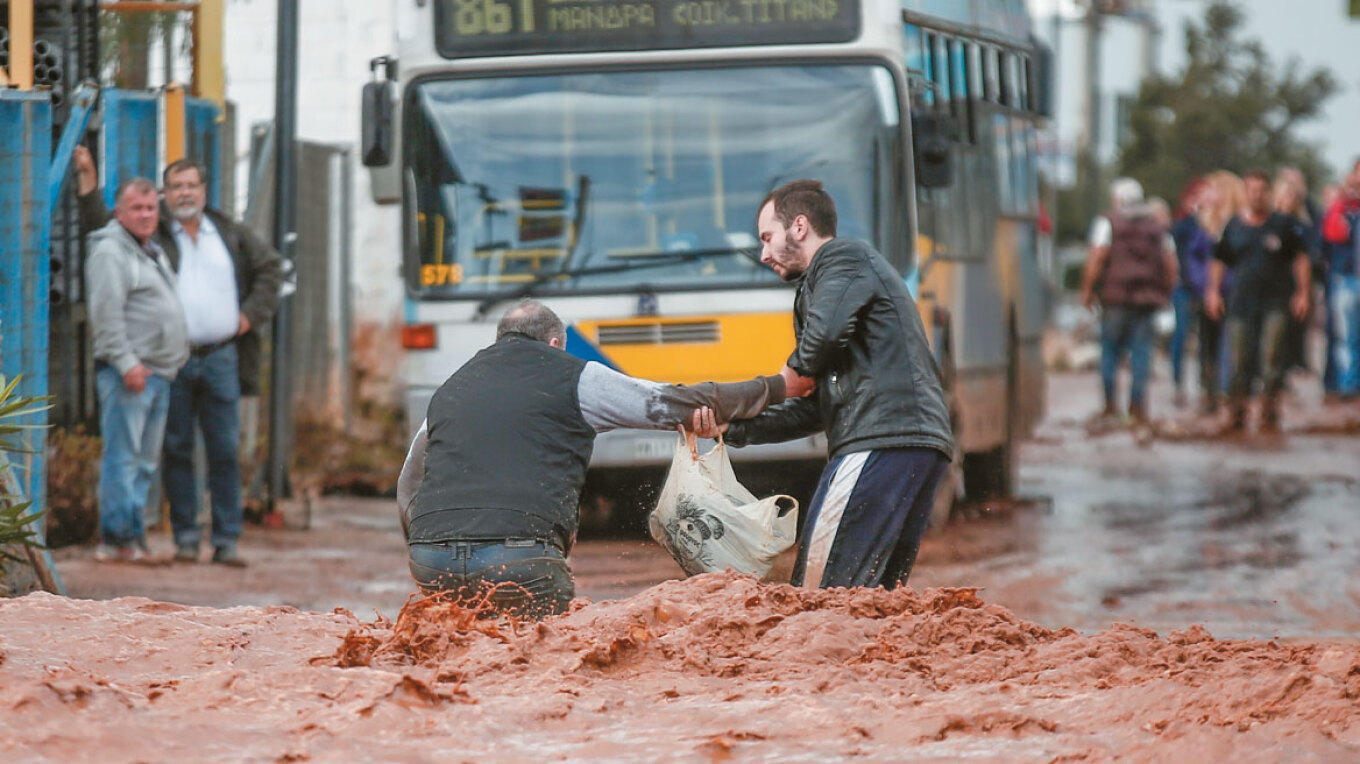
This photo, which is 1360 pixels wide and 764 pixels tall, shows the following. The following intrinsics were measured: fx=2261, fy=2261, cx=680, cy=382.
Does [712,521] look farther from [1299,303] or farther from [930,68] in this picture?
[1299,303]

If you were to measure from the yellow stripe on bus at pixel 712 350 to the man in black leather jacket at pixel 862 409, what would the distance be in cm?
468

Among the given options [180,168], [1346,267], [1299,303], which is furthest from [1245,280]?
[180,168]

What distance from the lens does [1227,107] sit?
43.1 meters

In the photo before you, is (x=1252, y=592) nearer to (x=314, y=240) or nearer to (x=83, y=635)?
(x=83, y=635)

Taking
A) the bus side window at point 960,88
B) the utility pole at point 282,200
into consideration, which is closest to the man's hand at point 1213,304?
the bus side window at point 960,88

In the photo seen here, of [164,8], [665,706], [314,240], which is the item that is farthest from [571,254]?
[665,706]

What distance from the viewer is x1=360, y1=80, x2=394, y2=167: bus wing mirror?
39.8ft

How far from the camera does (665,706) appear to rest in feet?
18.3

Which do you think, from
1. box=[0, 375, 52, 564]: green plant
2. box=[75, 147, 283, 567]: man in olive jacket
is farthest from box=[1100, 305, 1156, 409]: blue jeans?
box=[0, 375, 52, 564]: green plant

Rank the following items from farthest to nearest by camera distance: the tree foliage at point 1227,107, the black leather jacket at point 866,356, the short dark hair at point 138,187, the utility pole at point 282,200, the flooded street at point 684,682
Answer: the tree foliage at point 1227,107
the utility pole at point 282,200
the short dark hair at point 138,187
the black leather jacket at point 866,356
the flooded street at point 684,682

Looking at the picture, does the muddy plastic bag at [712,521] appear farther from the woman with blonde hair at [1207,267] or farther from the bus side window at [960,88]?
the woman with blonde hair at [1207,267]

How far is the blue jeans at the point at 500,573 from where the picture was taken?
6695 mm

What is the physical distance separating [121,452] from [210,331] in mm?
838

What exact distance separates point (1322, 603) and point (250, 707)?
19.5 ft
